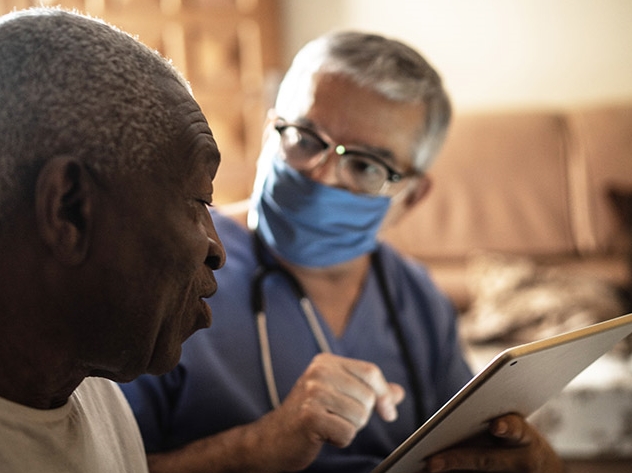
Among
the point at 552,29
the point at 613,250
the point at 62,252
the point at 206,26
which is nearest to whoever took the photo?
the point at 62,252

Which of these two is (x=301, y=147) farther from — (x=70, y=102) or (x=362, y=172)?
(x=70, y=102)

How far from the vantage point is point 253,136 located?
3.73 metres

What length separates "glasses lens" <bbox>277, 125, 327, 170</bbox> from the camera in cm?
121

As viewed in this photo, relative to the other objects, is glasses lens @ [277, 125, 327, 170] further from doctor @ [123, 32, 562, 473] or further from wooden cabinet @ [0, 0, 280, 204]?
wooden cabinet @ [0, 0, 280, 204]

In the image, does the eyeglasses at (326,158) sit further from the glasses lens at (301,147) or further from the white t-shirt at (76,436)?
the white t-shirt at (76,436)

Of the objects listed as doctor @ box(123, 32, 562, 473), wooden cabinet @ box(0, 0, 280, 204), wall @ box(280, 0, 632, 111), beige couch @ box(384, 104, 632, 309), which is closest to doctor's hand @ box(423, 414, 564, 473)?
doctor @ box(123, 32, 562, 473)

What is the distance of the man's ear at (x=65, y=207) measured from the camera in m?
0.51

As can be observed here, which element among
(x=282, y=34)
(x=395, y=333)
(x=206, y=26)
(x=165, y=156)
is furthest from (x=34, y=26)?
(x=282, y=34)

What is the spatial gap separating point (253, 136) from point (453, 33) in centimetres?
112

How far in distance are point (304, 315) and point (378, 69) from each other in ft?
1.30

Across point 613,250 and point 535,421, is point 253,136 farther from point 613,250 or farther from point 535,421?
point 535,421

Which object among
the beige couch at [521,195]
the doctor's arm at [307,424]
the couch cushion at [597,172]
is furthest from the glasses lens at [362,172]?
the couch cushion at [597,172]

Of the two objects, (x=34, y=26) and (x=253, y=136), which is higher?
(x=34, y=26)

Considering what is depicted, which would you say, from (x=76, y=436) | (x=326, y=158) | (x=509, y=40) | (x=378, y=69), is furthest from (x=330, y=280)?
(x=509, y=40)
